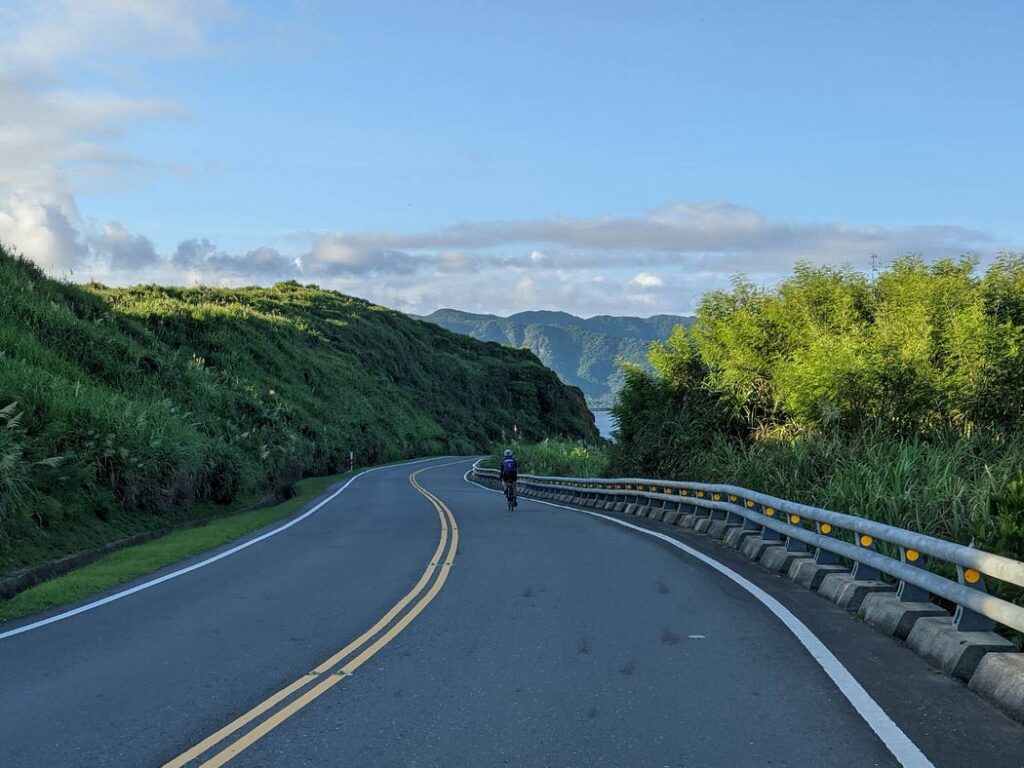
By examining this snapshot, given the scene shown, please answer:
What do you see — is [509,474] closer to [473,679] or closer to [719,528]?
[719,528]

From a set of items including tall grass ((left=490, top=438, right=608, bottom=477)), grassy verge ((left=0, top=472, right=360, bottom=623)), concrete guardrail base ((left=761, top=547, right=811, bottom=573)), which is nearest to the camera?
grassy verge ((left=0, top=472, right=360, bottom=623))

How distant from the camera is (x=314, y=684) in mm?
6820

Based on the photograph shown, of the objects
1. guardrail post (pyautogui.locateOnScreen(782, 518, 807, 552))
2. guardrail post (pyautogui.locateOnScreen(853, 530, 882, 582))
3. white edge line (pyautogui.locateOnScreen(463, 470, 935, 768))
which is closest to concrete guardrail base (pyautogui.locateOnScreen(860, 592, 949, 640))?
white edge line (pyautogui.locateOnScreen(463, 470, 935, 768))

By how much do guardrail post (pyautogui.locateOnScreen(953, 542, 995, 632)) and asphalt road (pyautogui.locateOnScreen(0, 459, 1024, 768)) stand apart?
0.47 metres

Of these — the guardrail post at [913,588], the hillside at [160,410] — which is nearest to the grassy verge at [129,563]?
the hillside at [160,410]

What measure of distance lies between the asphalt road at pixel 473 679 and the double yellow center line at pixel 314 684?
0.9 inches

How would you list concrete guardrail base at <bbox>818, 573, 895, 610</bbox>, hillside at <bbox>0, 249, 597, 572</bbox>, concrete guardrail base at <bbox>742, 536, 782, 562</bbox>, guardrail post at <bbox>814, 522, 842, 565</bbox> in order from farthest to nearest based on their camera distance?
hillside at <bbox>0, 249, 597, 572</bbox> < concrete guardrail base at <bbox>742, 536, 782, 562</bbox> < guardrail post at <bbox>814, 522, 842, 565</bbox> < concrete guardrail base at <bbox>818, 573, 895, 610</bbox>

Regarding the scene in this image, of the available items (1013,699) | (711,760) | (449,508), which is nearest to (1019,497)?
(1013,699)

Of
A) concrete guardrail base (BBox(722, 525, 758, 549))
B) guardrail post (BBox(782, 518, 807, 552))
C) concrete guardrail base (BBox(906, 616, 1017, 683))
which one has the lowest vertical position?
concrete guardrail base (BBox(722, 525, 758, 549))

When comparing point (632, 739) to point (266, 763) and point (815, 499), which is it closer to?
point (266, 763)

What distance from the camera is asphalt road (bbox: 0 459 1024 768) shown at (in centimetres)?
533

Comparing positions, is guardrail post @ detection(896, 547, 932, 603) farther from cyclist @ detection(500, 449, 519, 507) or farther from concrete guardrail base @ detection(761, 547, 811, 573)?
cyclist @ detection(500, 449, 519, 507)

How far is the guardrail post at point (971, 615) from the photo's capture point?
268 inches

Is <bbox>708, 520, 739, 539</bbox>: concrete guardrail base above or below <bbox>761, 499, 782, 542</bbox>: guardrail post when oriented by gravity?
below
